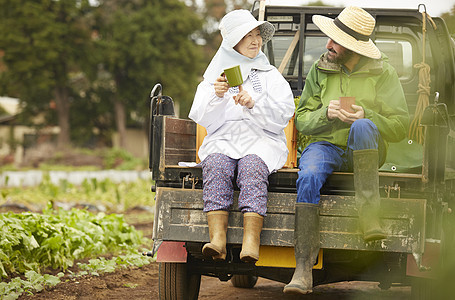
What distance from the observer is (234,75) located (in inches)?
187

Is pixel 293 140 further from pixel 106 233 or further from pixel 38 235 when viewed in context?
pixel 106 233

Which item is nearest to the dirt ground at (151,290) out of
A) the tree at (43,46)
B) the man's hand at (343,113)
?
the man's hand at (343,113)

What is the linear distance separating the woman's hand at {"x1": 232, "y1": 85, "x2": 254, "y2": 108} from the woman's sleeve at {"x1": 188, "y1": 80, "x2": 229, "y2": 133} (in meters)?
0.13

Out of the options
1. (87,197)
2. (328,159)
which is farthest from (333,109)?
(87,197)

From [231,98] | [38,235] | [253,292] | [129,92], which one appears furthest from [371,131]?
[129,92]

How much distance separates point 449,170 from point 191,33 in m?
32.1

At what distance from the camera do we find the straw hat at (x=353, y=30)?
201 inches

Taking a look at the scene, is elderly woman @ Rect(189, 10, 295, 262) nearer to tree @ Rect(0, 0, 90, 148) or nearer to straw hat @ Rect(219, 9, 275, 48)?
straw hat @ Rect(219, 9, 275, 48)

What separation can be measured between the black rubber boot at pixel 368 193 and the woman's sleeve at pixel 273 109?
0.81m

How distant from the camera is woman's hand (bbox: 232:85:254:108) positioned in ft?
16.4

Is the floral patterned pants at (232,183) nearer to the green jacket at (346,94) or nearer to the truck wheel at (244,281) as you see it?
the green jacket at (346,94)

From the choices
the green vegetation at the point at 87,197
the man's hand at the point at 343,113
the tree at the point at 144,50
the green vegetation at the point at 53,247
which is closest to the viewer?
the man's hand at the point at 343,113

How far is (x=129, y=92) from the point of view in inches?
1400

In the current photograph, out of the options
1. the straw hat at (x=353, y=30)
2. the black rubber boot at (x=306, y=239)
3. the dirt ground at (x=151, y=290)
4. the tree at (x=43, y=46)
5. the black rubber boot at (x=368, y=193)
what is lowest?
the dirt ground at (x=151, y=290)
